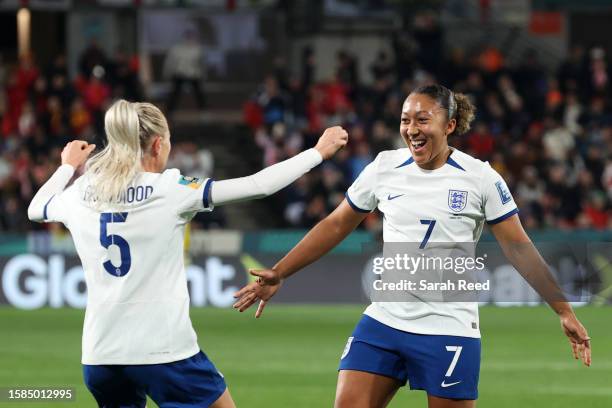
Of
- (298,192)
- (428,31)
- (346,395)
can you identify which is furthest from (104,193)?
(428,31)

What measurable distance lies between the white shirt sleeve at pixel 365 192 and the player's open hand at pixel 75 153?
4.26ft

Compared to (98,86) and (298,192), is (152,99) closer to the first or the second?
(98,86)

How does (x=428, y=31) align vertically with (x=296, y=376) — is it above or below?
above

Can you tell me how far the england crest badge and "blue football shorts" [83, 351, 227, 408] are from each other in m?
1.44

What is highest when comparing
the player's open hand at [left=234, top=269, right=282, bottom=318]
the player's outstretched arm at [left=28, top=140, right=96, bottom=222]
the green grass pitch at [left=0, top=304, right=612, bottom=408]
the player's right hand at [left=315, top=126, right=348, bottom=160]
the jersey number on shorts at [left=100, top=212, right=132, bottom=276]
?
the player's right hand at [left=315, top=126, right=348, bottom=160]

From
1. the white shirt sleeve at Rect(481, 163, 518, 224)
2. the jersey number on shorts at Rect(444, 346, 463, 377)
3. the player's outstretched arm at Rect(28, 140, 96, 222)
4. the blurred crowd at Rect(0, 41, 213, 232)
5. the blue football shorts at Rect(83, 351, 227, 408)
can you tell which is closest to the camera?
the blue football shorts at Rect(83, 351, 227, 408)

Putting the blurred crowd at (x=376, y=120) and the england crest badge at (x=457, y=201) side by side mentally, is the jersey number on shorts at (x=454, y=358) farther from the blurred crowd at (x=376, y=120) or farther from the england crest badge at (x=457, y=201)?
the blurred crowd at (x=376, y=120)

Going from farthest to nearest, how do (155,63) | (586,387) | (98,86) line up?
(155,63), (98,86), (586,387)

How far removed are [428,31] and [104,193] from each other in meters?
20.9

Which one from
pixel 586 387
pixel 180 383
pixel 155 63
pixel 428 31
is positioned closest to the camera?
pixel 180 383

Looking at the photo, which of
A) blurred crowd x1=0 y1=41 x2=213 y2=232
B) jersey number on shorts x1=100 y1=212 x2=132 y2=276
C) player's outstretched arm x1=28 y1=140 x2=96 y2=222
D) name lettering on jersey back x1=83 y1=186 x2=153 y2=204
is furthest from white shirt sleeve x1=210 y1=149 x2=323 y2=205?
blurred crowd x1=0 y1=41 x2=213 y2=232

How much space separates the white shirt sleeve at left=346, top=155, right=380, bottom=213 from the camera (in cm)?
633

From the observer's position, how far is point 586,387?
1124 cm

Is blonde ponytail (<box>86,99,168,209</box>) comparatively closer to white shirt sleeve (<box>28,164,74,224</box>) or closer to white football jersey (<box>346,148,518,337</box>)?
white shirt sleeve (<box>28,164,74,224</box>)
